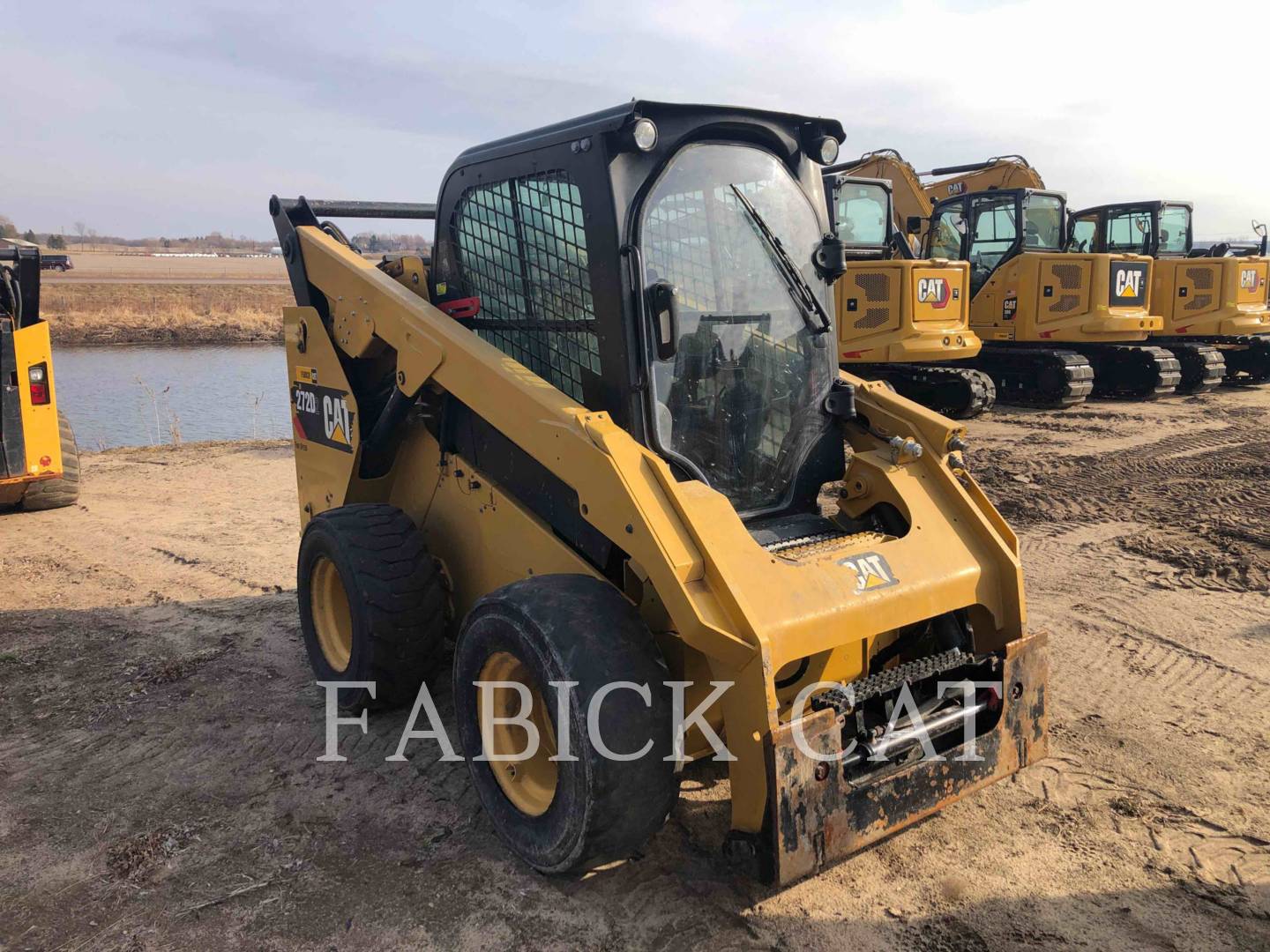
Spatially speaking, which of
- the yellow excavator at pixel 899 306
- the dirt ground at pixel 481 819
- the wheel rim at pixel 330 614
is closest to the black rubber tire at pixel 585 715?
the dirt ground at pixel 481 819

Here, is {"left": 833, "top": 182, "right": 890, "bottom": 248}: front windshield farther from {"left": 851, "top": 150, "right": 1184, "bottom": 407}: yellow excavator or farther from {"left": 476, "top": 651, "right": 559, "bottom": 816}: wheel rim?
{"left": 476, "top": 651, "right": 559, "bottom": 816}: wheel rim

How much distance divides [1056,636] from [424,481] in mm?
3273

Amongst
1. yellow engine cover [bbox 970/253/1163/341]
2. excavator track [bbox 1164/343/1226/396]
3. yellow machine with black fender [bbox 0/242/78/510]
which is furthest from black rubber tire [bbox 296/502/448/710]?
excavator track [bbox 1164/343/1226/396]

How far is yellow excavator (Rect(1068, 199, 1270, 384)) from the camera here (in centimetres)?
1481

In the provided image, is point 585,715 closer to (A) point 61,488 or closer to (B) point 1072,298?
(A) point 61,488

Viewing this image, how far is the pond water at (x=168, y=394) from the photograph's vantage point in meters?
13.5

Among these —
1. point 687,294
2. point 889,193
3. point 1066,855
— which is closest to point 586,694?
point 687,294

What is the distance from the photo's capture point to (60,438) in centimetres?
830

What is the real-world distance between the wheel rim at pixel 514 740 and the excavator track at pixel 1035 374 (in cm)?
1150

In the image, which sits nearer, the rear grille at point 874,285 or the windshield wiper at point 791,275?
the windshield wiper at point 791,275

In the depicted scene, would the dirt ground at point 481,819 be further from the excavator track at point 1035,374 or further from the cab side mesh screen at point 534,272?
the excavator track at point 1035,374

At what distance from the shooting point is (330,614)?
431 cm

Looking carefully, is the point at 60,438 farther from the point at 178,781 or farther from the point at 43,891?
the point at 43,891

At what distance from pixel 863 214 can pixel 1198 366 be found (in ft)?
22.2
